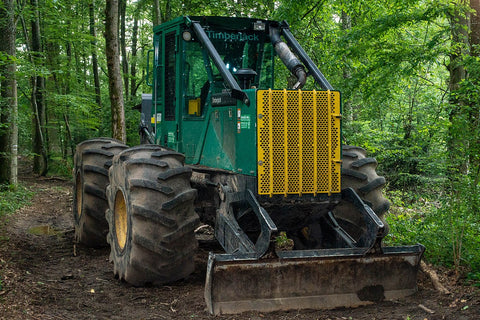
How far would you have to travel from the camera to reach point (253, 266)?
202 inches

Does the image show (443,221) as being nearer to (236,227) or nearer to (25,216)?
(236,227)

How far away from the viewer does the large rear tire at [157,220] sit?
5594 millimetres

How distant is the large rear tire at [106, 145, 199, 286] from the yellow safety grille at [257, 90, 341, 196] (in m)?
0.93

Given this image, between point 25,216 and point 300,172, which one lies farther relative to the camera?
point 25,216

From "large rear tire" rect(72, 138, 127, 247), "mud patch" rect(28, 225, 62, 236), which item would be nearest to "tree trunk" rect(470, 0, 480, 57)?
"large rear tire" rect(72, 138, 127, 247)

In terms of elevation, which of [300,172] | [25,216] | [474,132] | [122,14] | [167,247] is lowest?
[25,216]

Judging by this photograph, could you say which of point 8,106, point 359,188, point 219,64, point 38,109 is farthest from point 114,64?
point 359,188

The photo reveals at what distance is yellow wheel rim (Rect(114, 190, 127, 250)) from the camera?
6.52 meters

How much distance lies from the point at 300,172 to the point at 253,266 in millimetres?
1184

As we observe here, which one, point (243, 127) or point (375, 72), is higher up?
point (375, 72)

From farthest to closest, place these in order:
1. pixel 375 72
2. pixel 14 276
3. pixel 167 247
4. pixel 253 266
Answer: pixel 375 72, pixel 14 276, pixel 167 247, pixel 253 266

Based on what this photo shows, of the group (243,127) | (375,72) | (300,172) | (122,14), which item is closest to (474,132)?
(300,172)

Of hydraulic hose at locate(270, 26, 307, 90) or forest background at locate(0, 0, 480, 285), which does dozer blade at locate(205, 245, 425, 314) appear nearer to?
forest background at locate(0, 0, 480, 285)

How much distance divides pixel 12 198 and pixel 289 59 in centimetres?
962
